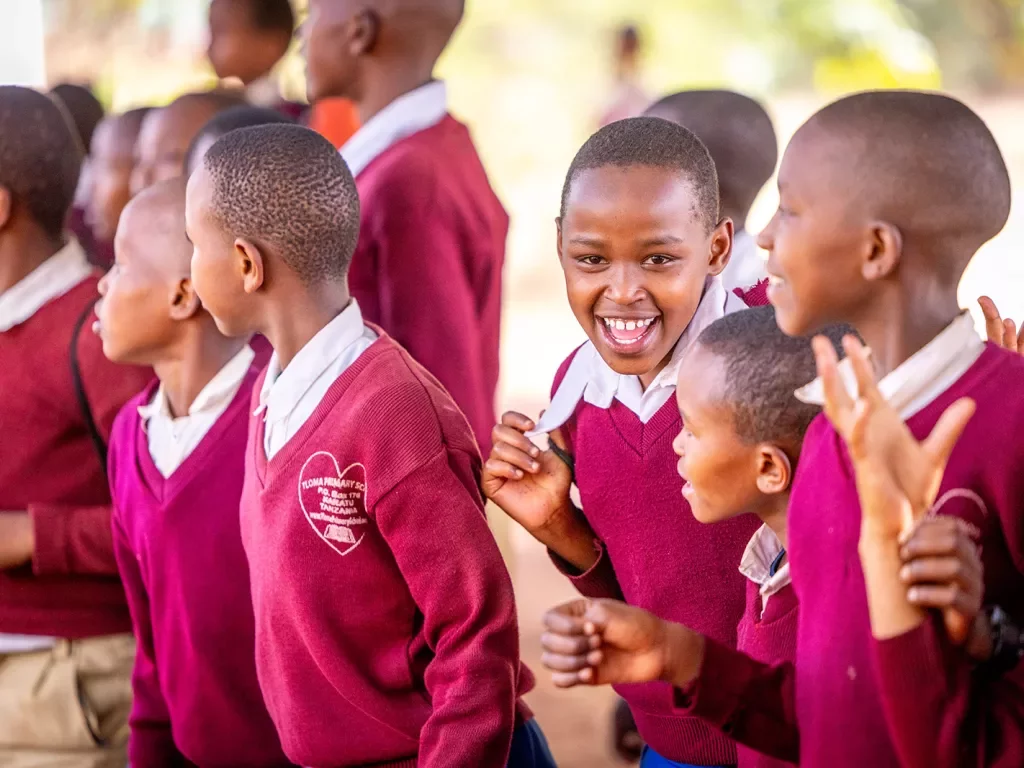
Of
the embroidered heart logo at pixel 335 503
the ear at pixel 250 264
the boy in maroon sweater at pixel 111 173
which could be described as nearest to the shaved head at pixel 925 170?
the embroidered heart logo at pixel 335 503

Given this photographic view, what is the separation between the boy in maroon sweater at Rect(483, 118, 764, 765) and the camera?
81.4 inches

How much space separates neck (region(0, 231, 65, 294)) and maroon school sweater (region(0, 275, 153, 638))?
0.15 metres

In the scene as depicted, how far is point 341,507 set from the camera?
2078 mm

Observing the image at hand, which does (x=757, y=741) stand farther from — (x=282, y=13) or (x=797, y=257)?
(x=282, y=13)

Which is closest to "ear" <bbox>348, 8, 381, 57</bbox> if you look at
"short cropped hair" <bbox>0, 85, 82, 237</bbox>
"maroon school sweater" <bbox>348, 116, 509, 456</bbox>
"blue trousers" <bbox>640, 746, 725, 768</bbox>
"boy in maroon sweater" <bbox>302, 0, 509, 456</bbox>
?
"boy in maroon sweater" <bbox>302, 0, 509, 456</bbox>

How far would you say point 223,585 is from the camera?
2.44 metres

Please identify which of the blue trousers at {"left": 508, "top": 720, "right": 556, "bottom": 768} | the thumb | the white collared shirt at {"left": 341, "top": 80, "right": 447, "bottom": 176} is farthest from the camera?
the white collared shirt at {"left": 341, "top": 80, "right": 447, "bottom": 176}

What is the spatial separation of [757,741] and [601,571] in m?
0.60

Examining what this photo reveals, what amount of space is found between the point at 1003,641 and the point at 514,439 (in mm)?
836

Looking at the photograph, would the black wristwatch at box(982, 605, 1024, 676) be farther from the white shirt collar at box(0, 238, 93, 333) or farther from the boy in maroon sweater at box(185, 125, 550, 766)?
the white shirt collar at box(0, 238, 93, 333)

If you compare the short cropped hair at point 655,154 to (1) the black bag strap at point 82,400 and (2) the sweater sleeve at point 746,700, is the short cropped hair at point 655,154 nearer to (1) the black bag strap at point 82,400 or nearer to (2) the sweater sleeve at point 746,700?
(2) the sweater sleeve at point 746,700

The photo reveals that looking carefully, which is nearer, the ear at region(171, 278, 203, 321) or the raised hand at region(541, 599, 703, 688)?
the raised hand at region(541, 599, 703, 688)

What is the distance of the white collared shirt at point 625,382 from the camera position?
6.98 ft

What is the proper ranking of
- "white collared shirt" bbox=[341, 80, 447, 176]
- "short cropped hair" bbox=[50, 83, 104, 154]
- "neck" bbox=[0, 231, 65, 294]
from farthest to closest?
"short cropped hair" bbox=[50, 83, 104, 154], "white collared shirt" bbox=[341, 80, 447, 176], "neck" bbox=[0, 231, 65, 294]
